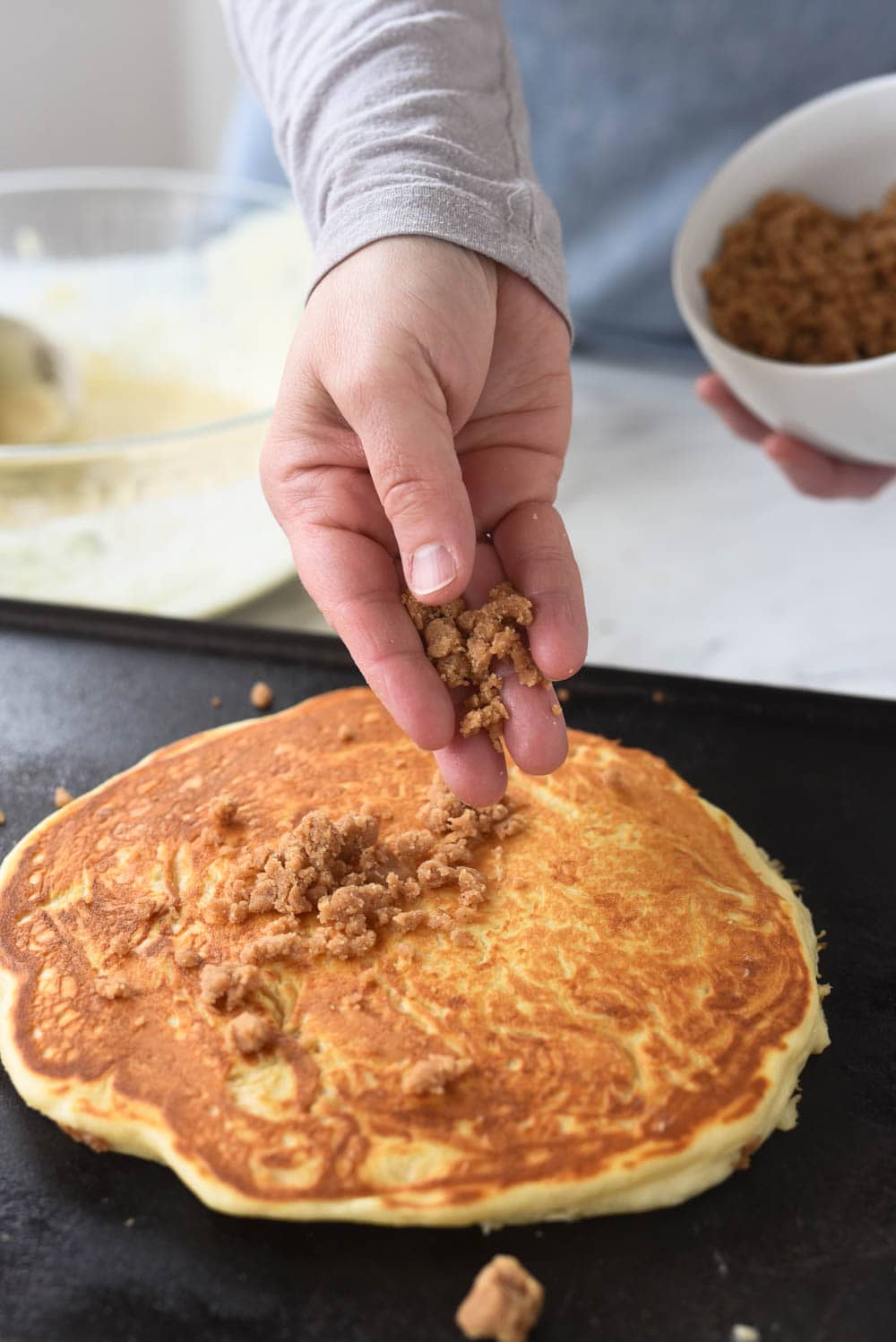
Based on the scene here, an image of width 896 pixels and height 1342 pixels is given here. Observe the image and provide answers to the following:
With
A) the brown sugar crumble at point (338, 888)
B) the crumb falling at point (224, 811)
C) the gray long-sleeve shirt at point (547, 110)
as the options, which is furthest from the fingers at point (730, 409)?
the crumb falling at point (224, 811)

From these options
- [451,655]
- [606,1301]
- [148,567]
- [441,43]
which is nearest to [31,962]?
[451,655]

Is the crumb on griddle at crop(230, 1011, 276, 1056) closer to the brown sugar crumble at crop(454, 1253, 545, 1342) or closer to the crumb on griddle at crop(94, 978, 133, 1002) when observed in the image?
the crumb on griddle at crop(94, 978, 133, 1002)

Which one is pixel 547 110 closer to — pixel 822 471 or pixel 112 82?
pixel 822 471

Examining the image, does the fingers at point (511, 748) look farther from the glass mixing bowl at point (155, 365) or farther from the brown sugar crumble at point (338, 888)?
the glass mixing bowl at point (155, 365)

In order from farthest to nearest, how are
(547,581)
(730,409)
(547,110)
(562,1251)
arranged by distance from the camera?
(547,110) → (730,409) → (547,581) → (562,1251)

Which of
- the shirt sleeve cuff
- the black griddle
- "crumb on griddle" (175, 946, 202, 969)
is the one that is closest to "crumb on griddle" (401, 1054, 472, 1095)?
the black griddle

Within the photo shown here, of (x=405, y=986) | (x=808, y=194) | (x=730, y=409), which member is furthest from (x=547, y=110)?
(x=405, y=986)
